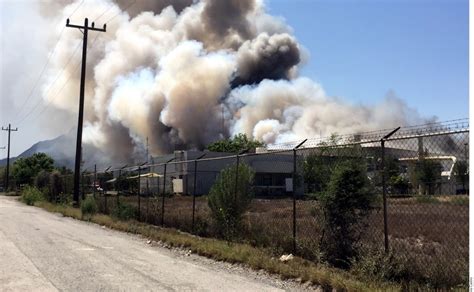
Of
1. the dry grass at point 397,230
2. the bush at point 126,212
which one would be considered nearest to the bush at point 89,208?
the bush at point 126,212

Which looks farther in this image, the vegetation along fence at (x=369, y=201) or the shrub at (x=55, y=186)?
the shrub at (x=55, y=186)

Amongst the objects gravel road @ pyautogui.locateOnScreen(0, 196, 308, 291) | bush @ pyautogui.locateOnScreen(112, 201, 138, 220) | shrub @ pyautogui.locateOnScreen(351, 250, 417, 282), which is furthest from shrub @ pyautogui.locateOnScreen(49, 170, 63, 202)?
shrub @ pyautogui.locateOnScreen(351, 250, 417, 282)

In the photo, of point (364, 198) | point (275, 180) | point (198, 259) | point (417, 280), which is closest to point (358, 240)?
point (364, 198)

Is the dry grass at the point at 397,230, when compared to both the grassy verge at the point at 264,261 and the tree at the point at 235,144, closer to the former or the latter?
the grassy verge at the point at 264,261

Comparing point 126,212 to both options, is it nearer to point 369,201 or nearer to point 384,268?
point 369,201

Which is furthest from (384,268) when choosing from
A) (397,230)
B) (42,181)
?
(42,181)

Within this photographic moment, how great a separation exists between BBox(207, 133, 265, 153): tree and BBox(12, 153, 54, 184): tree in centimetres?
3002

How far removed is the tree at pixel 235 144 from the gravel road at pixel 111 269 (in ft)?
273

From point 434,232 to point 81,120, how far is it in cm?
2256

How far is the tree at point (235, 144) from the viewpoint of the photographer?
9681 cm

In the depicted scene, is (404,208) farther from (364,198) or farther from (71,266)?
(71,266)

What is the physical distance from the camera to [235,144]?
9838 cm

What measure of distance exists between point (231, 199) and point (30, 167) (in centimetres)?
7753

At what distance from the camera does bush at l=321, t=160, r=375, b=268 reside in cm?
845
